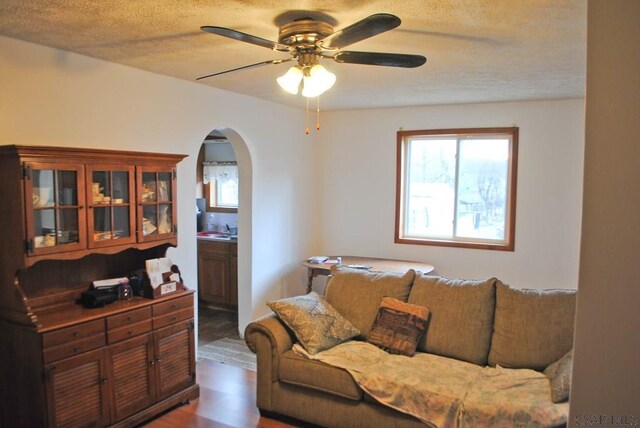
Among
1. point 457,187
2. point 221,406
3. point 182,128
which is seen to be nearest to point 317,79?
point 182,128

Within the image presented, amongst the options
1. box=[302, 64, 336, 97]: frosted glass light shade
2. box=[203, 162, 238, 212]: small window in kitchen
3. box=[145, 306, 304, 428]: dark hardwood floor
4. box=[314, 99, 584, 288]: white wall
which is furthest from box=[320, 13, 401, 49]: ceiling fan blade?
box=[203, 162, 238, 212]: small window in kitchen

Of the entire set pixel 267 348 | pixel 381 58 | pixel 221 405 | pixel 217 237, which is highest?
pixel 381 58

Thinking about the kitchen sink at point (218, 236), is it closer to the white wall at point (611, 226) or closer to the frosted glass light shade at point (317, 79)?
the frosted glass light shade at point (317, 79)

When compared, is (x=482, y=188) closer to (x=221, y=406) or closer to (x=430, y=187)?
(x=430, y=187)

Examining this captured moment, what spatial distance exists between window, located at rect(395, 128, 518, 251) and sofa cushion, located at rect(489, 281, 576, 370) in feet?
6.91

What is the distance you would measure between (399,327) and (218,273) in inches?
118

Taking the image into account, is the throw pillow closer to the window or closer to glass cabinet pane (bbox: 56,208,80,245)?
the window

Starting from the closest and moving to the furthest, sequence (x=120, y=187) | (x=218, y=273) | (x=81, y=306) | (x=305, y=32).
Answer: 1. (x=305, y=32)
2. (x=81, y=306)
3. (x=120, y=187)
4. (x=218, y=273)

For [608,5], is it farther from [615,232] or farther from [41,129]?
[41,129]

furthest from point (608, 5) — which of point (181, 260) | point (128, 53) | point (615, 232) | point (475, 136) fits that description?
point (475, 136)

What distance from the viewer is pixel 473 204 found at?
5.15m

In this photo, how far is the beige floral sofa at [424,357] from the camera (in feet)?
8.14

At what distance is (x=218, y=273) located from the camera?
5.55m

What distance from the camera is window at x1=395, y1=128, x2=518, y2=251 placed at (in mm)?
4977
